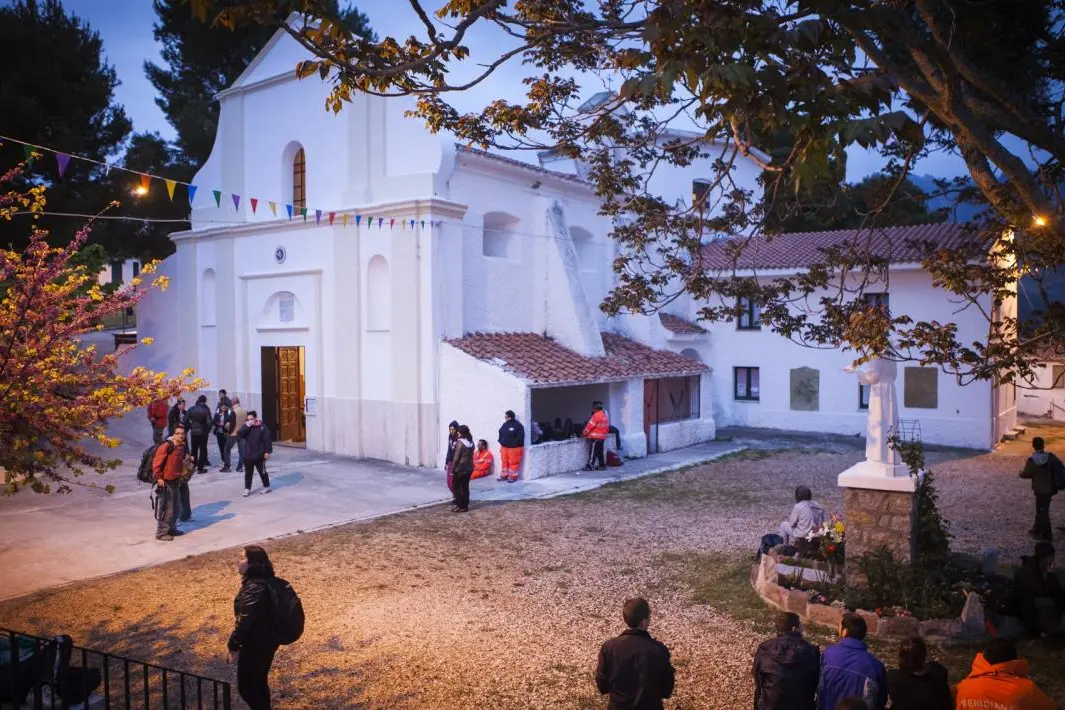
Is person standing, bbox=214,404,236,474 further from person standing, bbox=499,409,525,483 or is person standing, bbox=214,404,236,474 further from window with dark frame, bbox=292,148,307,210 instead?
person standing, bbox=499,409,525,483

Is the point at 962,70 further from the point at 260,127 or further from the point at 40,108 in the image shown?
the point at 40,108

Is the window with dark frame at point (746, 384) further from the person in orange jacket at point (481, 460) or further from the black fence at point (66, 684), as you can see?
the black fence at point (66, 684)

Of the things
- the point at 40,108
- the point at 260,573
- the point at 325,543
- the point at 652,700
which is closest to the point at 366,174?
the point at 40,108

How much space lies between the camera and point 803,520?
973cm

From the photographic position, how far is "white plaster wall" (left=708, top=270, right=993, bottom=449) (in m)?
21.7

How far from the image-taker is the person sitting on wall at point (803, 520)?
31.7 ft

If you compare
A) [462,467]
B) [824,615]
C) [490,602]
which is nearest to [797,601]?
[824,615]

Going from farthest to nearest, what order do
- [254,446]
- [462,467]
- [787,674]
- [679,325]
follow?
[679,325] → [254,446] → [462,467] → [787,674]

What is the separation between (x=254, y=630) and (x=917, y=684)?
177 inches

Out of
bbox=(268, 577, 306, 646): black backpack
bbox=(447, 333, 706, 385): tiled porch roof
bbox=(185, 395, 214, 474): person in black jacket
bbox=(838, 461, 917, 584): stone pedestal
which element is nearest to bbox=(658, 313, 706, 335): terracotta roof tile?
bbox=(447, 333, 706, 385): tiled porch roof

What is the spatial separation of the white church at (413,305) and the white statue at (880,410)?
8.62 m

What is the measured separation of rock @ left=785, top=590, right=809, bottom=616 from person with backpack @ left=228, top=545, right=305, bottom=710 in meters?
5.24

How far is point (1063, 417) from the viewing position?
30.1 meters

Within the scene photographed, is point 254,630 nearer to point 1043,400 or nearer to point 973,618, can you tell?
point 973,618
